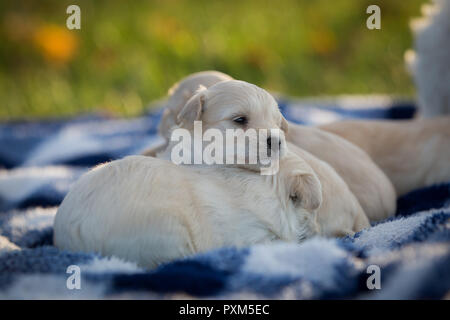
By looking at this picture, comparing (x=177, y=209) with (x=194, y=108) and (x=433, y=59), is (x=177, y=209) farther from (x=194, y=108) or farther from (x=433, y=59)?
(x=433, y=59)

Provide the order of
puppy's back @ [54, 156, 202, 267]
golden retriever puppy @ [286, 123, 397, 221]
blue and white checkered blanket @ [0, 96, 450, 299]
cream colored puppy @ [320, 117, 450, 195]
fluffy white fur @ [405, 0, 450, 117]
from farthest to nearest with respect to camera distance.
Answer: fluffy white fur @ [405, 0, 450, 117], cream colored puppy @ [320, 117, 450, 195], golden retriever puppy @ [286, 123, 397, 221], puppy's back @ [54, 156, 202, 267], blue and white checkered blanket @ [0, 96, 450, 299]

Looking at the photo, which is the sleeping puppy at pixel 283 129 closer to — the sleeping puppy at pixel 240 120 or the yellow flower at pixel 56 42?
the sleeping puppy at pixel 240 120

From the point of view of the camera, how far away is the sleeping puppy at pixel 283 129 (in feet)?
5.74

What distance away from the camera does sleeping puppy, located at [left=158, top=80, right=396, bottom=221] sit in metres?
1.75

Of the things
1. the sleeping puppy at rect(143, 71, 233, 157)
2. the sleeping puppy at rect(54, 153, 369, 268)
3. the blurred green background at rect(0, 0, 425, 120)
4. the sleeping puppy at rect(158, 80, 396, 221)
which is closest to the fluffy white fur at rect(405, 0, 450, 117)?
the sleeping puppy at rect(158, 80, 396, 221)

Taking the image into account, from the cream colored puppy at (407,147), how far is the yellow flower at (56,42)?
161 inches

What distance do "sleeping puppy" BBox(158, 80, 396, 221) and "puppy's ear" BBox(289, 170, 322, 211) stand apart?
11 centimetres

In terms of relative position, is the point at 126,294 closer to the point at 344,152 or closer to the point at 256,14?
the point at 344,152

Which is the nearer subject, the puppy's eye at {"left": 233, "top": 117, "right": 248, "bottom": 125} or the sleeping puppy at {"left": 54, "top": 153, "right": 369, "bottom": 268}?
the sleeping puppy at {"left": 54, "top": 153, "right": 369, "bottom": 268}

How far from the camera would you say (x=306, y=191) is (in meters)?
1.72

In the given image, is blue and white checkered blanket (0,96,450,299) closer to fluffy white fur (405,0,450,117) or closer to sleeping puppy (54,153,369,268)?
sleeping puppy (54,153,369,268)

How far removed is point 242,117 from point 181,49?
422 centimetres

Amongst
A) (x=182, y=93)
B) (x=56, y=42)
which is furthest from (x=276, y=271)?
(x=56, y=42)
